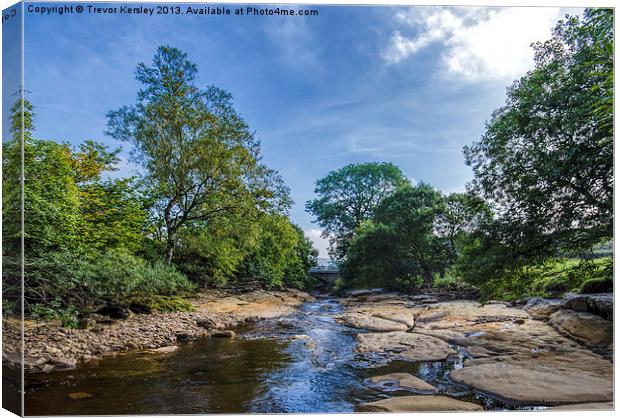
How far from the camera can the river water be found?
3307 mm

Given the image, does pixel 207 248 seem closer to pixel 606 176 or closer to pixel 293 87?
pixel 293 87

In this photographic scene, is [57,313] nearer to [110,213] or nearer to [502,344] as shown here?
[110,213]

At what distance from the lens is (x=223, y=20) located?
3.74 metres

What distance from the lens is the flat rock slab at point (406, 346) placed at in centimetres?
464

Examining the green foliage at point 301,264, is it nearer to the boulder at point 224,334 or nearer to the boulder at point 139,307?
the boulder at point 224,334

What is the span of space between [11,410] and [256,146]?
364cm

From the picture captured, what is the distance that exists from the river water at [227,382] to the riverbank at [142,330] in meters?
0.28

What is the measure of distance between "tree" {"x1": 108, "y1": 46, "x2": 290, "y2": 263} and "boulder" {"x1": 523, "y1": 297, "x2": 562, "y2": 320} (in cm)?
446

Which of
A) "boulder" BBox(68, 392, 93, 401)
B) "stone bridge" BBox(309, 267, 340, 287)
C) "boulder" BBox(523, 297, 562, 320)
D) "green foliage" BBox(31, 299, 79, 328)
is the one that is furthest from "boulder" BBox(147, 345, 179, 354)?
"boulder" BBox(523, 297, 562, 320)

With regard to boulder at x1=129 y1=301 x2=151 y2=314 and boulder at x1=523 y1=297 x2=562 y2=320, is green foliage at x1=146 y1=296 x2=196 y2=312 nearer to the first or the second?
boulder at x1=129 y1=301 x2=151 y2=314

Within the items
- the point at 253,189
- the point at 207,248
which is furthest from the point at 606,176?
the point at 207,248

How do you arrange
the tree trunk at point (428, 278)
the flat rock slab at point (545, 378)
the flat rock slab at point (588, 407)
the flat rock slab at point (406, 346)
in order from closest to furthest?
1. the flat rock slab at point (588, 407)
2. the flat rock slab at point (545, 378)
3. the flat rock slab at point (406, 346)
4. the tree trunk at point (428, 278)

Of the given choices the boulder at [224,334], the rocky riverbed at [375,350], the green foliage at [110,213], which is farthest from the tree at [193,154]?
the boulder at [224,334]

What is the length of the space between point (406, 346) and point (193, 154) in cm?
410
